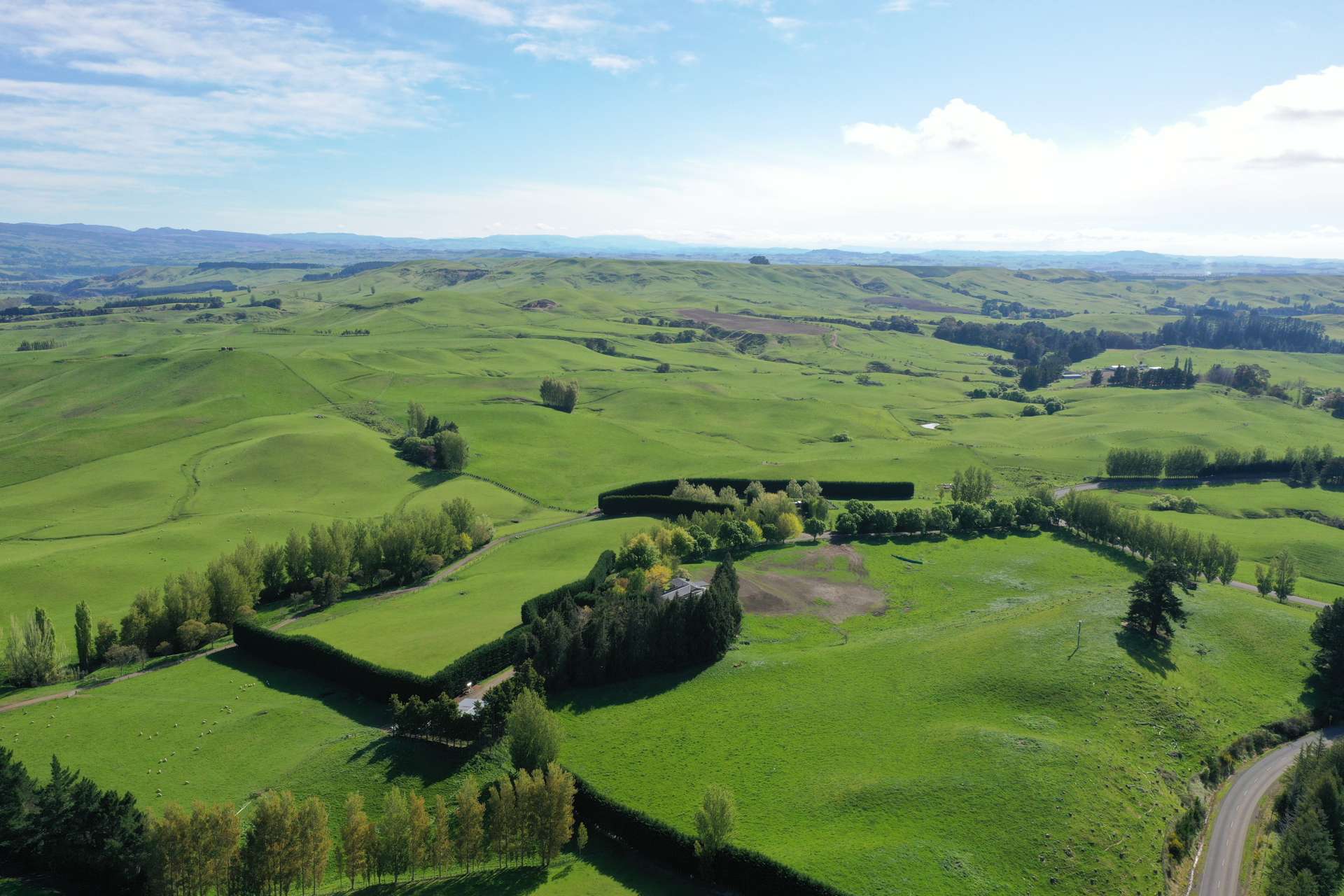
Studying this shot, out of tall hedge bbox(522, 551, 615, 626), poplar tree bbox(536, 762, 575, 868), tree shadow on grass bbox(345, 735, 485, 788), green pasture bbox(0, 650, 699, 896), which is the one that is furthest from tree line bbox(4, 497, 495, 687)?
poplar tree bbox(536, 762, 575, 868)

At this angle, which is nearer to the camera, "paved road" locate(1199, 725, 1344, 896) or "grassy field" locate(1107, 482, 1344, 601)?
"paved road" locate(1199, 725, 1344, 896)

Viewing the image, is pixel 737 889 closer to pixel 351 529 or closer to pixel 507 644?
pixel 507 644

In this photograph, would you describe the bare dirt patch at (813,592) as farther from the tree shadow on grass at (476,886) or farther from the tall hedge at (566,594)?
the tree shadow on grass at (476,886)

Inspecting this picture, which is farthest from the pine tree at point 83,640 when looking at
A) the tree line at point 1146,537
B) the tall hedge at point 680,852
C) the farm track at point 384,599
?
the tree line at point 1146,537

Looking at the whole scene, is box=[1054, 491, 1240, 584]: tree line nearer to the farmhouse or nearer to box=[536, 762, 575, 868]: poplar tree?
the farmhouse

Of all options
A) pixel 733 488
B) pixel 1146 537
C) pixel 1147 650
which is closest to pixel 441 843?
pixel 1147 650

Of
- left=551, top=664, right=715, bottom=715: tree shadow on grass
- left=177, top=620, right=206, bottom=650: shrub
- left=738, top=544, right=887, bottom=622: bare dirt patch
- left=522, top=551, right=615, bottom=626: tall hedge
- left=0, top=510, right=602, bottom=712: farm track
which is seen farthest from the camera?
left=738, top=544, right=887, bottom=622: bare dirt patch
